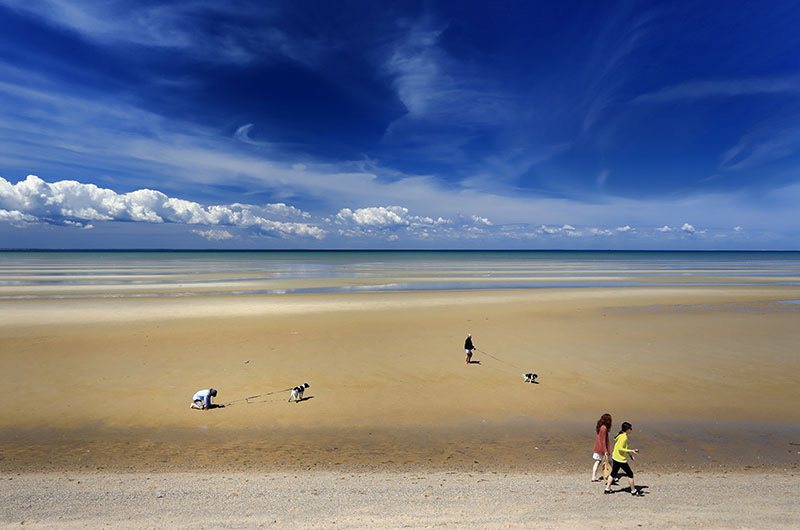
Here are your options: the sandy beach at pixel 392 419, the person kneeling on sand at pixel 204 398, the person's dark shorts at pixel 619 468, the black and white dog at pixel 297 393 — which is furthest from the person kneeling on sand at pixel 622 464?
the person kneeling on sand at pixel 204 398

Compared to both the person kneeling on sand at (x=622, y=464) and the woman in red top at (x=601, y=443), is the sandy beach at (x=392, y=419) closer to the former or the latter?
the person kneeling on sand at (x=622, y=464)

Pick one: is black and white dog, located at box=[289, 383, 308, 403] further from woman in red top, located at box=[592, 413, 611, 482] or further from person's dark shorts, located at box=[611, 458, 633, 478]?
person's dark shorts, located at box=[611, 458, 633, 478]

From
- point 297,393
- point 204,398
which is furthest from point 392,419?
point 204,398

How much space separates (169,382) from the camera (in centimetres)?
1639

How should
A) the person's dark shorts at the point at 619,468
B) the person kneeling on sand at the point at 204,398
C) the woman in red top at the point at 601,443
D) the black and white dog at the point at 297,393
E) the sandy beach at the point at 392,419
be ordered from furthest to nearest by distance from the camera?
the black and white dog at the point at 297,393, the person kneeling on sand at the point at 204,398, the woman in red top at the point at 601,443, the person's dark shorts at the point at 619,468, the sandy beach at the point at 392,419

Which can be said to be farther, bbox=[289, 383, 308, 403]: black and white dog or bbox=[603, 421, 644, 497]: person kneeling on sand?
bbox=[289, 383, 308, 403]: black and white dog

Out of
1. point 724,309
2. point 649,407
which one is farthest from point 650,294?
point 649,407

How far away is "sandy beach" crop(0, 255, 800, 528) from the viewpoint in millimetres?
8289

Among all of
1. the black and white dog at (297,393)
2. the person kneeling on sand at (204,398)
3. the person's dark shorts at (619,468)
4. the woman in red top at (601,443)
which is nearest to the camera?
the person's dark shorts at (619,468)

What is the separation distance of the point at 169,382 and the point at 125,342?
811 centimetres

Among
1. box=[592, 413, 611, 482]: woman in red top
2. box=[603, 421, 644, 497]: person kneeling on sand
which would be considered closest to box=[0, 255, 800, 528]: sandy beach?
box=[603, 421, 644, 497]: person kneeling on sand

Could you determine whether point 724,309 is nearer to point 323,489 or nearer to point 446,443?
point 446,443

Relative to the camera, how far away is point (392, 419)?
1334cm

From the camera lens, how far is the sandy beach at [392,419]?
829 cm
